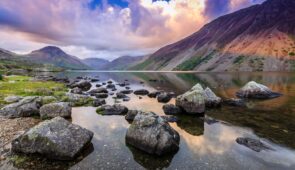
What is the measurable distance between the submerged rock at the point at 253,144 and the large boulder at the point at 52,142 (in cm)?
1392

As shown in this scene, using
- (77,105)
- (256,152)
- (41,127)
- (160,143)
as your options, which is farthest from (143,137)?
(77,105)

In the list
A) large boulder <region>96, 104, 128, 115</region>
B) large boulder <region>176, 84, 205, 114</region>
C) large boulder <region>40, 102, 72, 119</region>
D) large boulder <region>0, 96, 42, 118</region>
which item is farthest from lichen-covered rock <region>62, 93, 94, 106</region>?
large boulder <region>176, 84, 205, 114</region>

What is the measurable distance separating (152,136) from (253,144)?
9103 millimetres

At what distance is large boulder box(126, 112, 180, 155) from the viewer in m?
17.0

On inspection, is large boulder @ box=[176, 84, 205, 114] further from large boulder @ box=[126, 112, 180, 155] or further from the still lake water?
large boulder @ box=[126, 112, 180, 155]

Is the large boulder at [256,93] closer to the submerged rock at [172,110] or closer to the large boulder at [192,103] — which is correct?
the large boulder at [192,103]

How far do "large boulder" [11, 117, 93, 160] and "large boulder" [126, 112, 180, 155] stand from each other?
4256 millimetres

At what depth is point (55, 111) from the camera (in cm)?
2661

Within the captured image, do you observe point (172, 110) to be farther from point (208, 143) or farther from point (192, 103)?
point (208, 143)

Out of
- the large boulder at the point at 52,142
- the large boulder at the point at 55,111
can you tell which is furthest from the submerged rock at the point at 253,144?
the large boulder at the point at 55,111

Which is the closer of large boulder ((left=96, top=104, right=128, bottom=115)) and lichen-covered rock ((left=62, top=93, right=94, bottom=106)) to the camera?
large boulder ((left=96, top=104, right=128, bottom=115))

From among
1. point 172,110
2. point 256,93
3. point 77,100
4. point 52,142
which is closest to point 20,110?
point 77,100

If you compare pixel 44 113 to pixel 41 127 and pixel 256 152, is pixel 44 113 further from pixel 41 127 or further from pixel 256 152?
pixel 256 152

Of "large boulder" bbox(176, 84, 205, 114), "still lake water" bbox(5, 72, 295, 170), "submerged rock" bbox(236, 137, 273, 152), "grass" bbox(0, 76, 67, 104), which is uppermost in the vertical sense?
"large boulder" bbox(176, 84, 205, 114)
